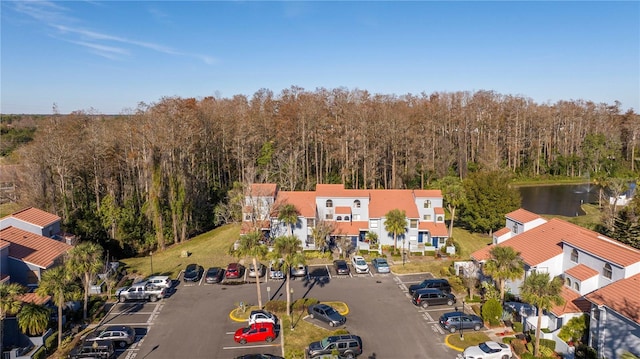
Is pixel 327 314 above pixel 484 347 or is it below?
above

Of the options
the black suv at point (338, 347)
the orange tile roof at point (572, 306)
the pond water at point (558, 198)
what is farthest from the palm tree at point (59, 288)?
the pond water at point (558, 198)

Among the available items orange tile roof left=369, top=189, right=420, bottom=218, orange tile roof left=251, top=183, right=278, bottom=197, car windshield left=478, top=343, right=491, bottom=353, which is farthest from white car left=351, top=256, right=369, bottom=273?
car windshield left=478, top=343, right=491, bottom=353

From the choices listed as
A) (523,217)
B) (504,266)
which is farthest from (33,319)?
(523,217)

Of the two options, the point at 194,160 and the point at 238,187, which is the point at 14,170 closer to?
the point at 194,160

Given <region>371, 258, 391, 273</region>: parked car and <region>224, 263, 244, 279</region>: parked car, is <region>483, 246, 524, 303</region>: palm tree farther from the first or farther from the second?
<region>224, 263, 244, 279</region>: parked car

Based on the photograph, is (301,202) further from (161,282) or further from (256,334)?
(256,334)

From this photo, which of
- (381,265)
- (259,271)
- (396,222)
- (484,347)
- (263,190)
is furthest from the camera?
(263,190)
